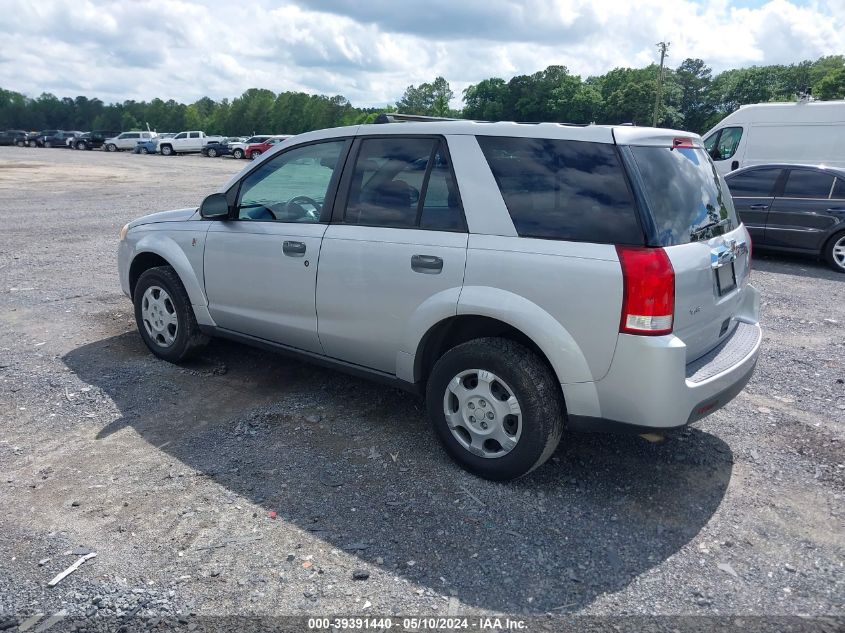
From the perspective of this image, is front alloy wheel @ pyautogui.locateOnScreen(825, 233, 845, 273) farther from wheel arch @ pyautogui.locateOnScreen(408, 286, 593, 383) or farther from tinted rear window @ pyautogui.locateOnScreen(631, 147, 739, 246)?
wheel arch @ pyautogui.locateOnScreen(408, 286, 593, 383)

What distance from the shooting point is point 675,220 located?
11.0ft

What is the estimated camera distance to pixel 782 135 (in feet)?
48.7

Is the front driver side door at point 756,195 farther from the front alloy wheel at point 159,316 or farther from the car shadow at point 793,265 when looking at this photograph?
the front alloy wheel at point 159,316

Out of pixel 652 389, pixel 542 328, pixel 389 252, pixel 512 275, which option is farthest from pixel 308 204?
pixel 652 389

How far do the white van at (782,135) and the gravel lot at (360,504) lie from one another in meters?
10.7

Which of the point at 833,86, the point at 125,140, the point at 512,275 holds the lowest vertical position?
the point at 125,140

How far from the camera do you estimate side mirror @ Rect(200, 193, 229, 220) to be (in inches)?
187

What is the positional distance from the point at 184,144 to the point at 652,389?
5425cm

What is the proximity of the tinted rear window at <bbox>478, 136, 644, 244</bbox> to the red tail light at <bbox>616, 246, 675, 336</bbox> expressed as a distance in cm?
11

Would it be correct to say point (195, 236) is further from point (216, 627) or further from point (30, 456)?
point (216, 627)

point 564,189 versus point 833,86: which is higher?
point 833,86

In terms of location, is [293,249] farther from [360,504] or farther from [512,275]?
[360,504]

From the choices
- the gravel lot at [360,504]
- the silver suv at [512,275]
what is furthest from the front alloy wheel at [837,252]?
the silver suv at [512,275]

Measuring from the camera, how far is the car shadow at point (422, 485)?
120 inches
